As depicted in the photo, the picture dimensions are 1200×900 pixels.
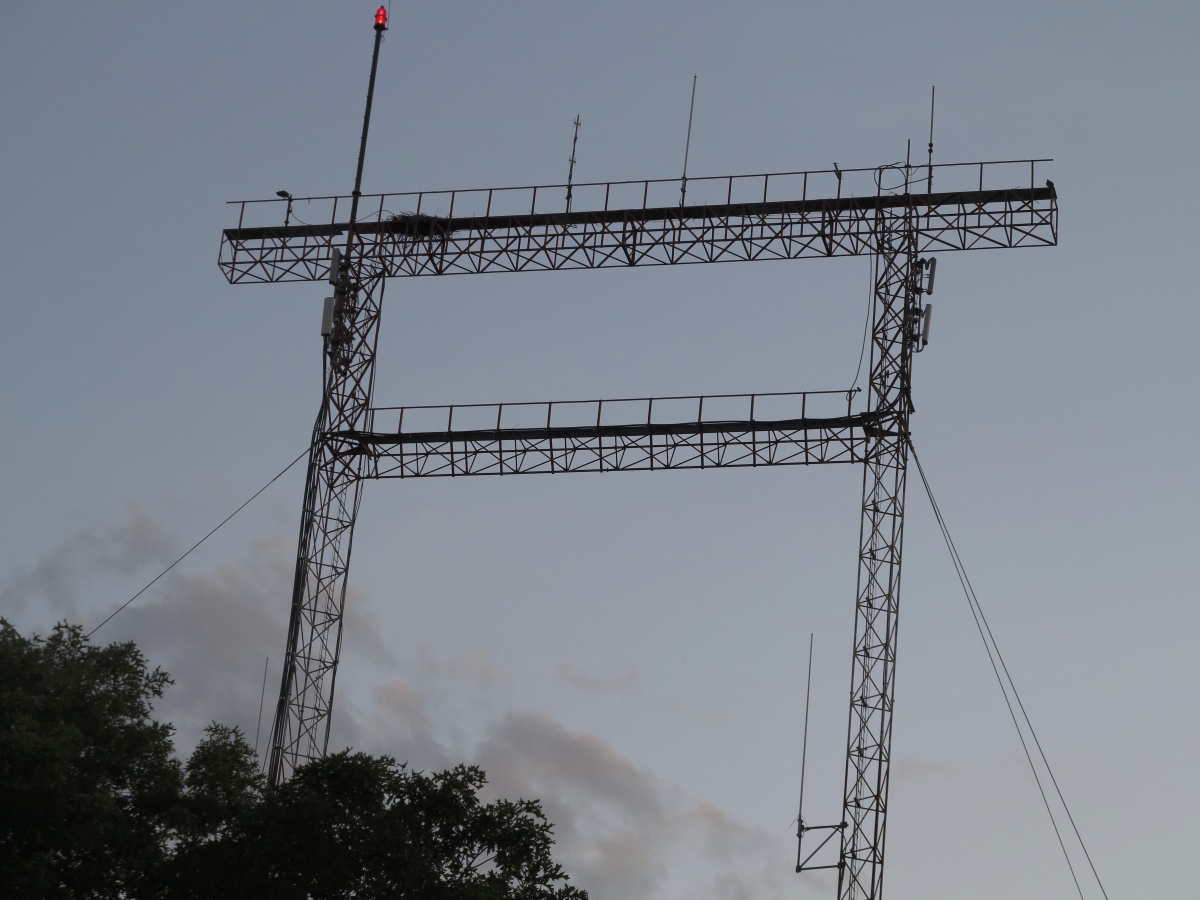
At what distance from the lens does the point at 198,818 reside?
36000 millimetres

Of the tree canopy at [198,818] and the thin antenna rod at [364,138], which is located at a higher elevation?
the thin antenna rod at [364,138]

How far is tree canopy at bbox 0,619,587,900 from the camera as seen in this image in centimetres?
3384

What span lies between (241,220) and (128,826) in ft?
57.5

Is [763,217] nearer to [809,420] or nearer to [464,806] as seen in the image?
[809,420]

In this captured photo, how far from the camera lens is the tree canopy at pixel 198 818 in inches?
1332

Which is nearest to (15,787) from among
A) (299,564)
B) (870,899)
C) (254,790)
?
(254,790)

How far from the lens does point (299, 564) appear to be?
43.7 m

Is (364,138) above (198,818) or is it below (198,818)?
above

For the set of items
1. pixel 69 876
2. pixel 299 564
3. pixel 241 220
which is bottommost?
pixel 69 876

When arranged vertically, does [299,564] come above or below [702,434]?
below

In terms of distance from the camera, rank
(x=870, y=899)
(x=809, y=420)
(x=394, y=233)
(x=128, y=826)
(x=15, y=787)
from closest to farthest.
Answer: (x=15, y=787) < (x=128, y=826) < (x=870, y=899) < (x=809, y=420) < (x=394, y=233)

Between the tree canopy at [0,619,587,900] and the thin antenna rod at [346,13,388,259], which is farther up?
the thin antenna rod at [346,13,388,259]

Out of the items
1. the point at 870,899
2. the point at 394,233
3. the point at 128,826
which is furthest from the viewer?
the point at 394,233

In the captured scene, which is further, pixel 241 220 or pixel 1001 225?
pixel 241 220
